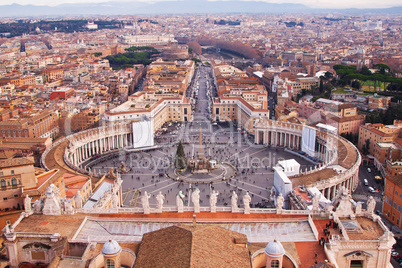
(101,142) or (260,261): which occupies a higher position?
Result: (260,261)

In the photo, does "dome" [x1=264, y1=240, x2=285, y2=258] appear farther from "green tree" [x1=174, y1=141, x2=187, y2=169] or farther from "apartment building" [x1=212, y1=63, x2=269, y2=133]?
"apartment building" [x1=212, y1=63, x2=269, y2=133]

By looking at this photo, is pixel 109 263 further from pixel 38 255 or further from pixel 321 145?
pixel 321 145

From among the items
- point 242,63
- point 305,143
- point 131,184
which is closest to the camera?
point 131,184

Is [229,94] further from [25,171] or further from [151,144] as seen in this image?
[25,171]

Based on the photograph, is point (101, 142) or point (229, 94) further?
point (229, 94)

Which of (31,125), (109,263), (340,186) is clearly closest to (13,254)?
(109,263)

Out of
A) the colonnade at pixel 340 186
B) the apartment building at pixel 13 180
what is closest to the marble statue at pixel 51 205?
the apartment building at pixel 13 180

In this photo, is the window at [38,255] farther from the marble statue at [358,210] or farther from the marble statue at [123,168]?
the marble statue at [123,168]

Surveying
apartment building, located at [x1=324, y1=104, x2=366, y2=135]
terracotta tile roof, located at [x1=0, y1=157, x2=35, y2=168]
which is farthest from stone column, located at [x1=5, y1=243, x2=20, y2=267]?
apartment building, located at [x1=324, y1=104, x2=366, y2=135]

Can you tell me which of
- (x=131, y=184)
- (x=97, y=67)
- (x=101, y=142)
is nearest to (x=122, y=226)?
(x=131, y=184)
